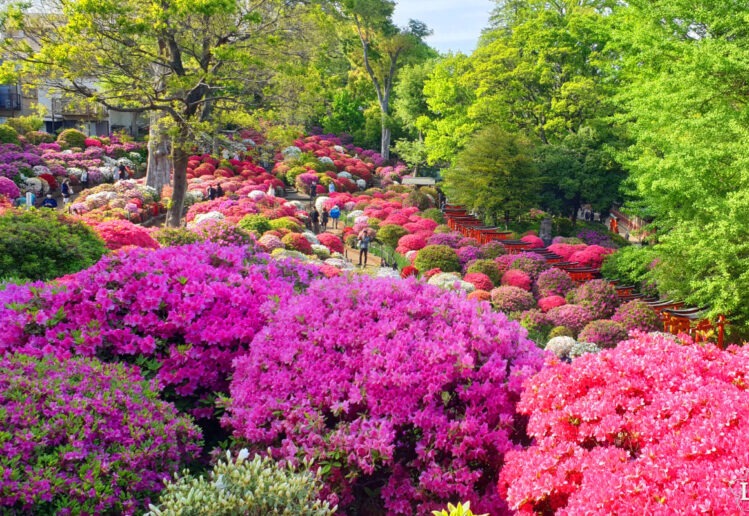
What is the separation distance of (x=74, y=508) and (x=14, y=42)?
14.5m

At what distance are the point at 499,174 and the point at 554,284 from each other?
1175 cm

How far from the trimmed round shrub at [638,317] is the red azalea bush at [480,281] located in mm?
3964

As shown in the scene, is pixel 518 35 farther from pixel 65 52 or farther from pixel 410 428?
pixel 410 428

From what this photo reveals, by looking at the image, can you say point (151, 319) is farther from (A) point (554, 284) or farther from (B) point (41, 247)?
(A) point (554, 284)

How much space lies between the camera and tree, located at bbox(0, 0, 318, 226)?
49.4 feet

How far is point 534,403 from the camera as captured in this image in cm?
510

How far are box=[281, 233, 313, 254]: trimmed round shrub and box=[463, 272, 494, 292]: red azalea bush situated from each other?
5224mm

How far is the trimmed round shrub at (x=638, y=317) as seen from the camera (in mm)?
15180

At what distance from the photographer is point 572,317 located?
630 inches

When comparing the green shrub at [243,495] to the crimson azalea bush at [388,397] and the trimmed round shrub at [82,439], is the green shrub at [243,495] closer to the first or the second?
the trimmed round shrub at [82,439]

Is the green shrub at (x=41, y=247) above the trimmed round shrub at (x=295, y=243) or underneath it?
above

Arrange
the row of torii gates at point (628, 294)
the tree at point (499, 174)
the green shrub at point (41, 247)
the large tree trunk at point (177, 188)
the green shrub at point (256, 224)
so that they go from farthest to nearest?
the tree at point (499, 174) → the green shrub at point (256, 224) → the large tree trunk at point (177, 188) → the row of torii gates at point (628, 294) → the green shrub at point (41, 247)

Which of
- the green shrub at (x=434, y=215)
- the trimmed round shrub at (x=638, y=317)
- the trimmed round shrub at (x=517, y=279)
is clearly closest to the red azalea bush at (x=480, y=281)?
the trimmed round shrub at (x=517, y=279)

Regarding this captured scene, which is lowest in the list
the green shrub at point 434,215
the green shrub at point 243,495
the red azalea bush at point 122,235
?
the green shrub at point 434,215
